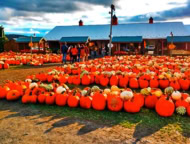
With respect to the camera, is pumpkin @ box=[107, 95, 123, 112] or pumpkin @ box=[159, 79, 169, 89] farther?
pumpkin @ box=[159, 79, 169, 89]

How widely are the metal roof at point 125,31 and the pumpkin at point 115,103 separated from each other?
101ft

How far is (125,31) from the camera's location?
3862 centimetres

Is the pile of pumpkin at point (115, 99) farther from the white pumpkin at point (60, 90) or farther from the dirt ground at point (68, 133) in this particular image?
the dirt ground at point (68, 133)

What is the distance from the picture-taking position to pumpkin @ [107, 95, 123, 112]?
4520 mm

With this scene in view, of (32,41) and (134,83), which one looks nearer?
(134,83)

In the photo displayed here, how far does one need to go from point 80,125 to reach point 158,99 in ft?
6.13

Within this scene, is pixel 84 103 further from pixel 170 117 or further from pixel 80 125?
→ pixel 170 117

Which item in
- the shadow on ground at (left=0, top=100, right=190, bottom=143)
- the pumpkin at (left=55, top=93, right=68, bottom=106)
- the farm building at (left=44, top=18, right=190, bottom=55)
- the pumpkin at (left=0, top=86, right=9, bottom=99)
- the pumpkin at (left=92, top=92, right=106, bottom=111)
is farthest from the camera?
the farm building at (left=44, top=18, right=190, bottom=55)

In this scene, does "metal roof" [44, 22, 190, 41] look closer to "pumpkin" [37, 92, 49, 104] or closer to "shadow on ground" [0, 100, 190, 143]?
"pumpkin" [37, 92, 49, 104]

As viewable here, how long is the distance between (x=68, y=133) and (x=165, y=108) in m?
1.98

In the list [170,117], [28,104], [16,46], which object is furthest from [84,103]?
[16,46]

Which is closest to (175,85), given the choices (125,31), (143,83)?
(143,83)

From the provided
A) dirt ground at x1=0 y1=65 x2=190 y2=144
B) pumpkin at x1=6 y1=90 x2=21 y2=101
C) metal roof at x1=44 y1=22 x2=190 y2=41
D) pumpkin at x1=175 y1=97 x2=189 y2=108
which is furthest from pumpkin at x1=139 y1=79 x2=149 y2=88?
metal roof at x1=44 y1=22 x2=190 y2=41

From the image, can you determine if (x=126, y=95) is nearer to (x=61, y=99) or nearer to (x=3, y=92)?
(x=61, y=99)
